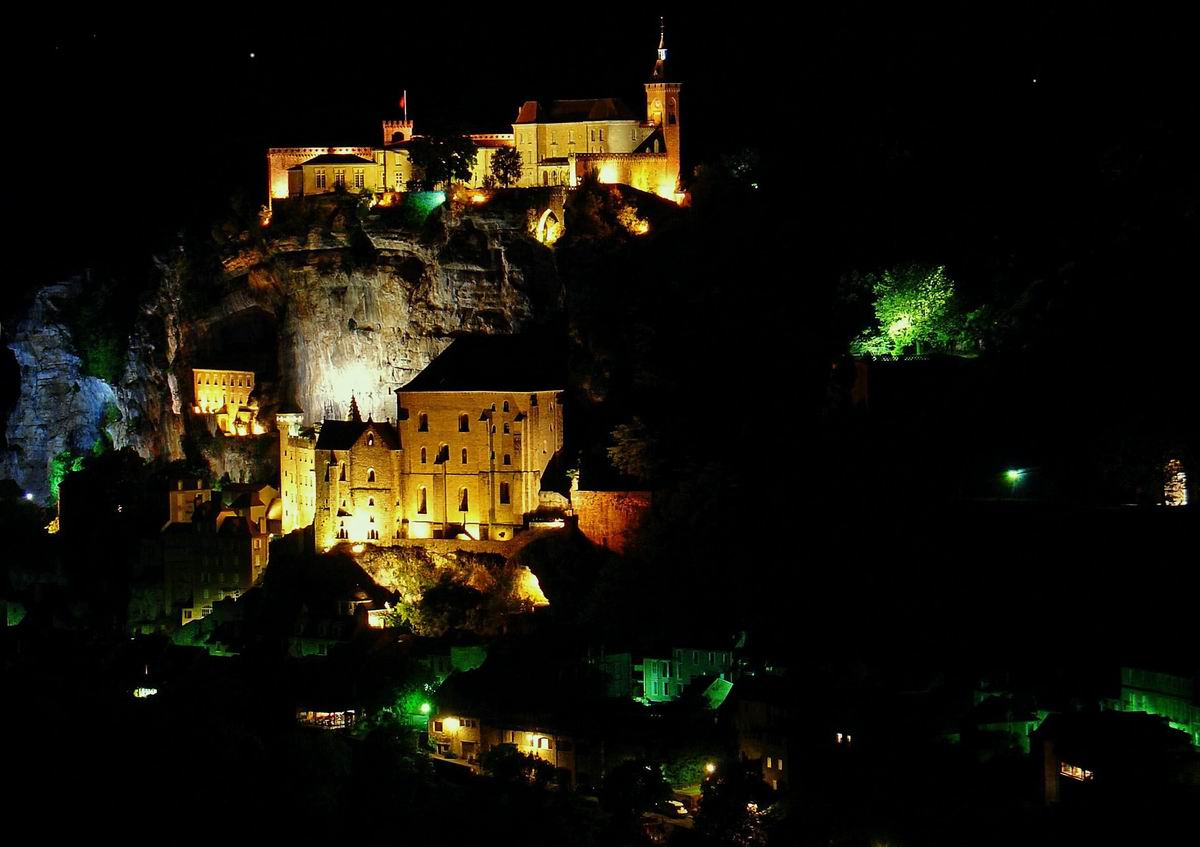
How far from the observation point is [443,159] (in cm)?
6750

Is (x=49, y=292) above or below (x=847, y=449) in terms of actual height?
above

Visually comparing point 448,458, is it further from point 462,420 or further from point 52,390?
point 52,390

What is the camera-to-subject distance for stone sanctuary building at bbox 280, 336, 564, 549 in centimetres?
5719

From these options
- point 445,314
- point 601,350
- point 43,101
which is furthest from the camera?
point 43,101

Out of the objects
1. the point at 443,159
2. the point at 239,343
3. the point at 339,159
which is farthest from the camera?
the point at 239,343

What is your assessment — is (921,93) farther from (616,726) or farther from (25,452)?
(25,452)

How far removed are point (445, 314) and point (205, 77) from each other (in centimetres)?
2703

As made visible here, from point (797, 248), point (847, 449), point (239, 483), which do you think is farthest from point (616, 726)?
point (239, 483)

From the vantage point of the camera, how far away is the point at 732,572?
5128 centimetres

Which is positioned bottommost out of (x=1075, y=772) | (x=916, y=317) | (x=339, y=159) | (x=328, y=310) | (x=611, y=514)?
(x=1075, y=772)

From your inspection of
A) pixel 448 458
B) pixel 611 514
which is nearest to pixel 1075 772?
pixel 611 514

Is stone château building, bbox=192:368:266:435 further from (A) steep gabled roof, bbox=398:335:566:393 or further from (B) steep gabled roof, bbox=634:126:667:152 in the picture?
(B) steep gabled roof, bbox=634:126:667:152

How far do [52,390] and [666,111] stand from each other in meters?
31.5

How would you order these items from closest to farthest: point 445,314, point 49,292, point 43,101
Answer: point 445,314 → point 49,292 → point 43,101
